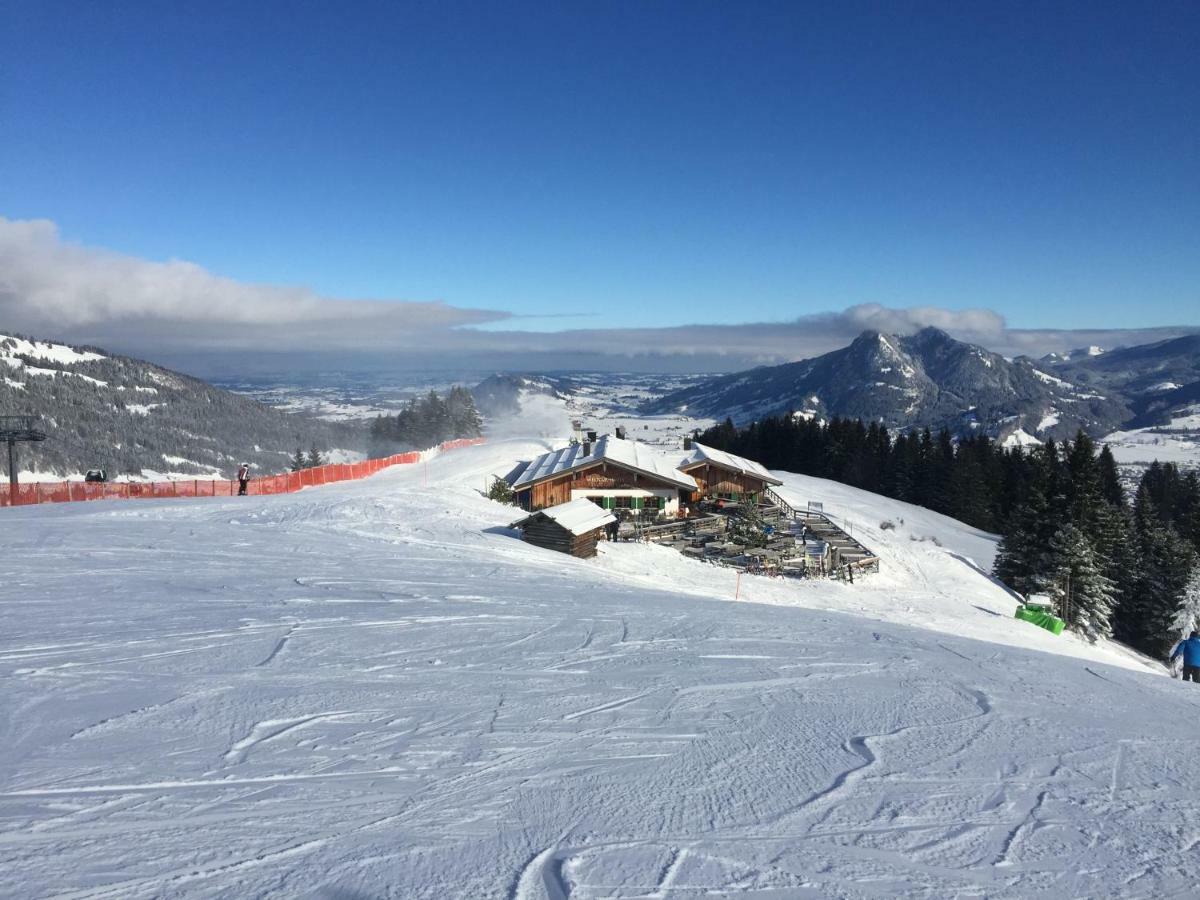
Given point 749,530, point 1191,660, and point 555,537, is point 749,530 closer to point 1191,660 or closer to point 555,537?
point 555,537

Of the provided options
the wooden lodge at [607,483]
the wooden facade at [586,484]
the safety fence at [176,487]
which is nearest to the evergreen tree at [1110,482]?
the wooden lodge at [607,483]

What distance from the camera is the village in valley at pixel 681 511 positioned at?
23.2 meters

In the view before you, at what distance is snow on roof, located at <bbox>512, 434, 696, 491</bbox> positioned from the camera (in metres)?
33.5

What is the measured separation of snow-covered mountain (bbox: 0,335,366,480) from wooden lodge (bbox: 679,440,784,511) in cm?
8516

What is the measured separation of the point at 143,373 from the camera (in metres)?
176

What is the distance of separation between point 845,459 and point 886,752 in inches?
2386

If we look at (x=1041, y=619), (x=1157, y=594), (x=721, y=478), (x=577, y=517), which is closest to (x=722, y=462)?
(x=721, y=478)

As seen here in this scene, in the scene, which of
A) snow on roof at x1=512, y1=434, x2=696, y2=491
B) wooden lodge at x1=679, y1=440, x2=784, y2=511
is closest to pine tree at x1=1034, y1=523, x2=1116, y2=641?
wooden lodge at x1=679, y1=440, x2=784, y2=511

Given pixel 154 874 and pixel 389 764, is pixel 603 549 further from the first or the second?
pixel 154 874

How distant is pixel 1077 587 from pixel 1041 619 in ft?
17.7

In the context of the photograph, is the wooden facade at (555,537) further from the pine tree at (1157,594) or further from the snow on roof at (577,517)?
the pine tree at (1157,594)

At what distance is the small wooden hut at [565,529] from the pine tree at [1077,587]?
19979 mm

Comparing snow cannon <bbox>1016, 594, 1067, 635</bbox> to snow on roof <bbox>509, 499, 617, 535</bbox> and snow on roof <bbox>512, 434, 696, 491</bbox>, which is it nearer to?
snow on roof <bbox>512, 434, 696, 491</bbox>

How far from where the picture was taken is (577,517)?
869 inches
